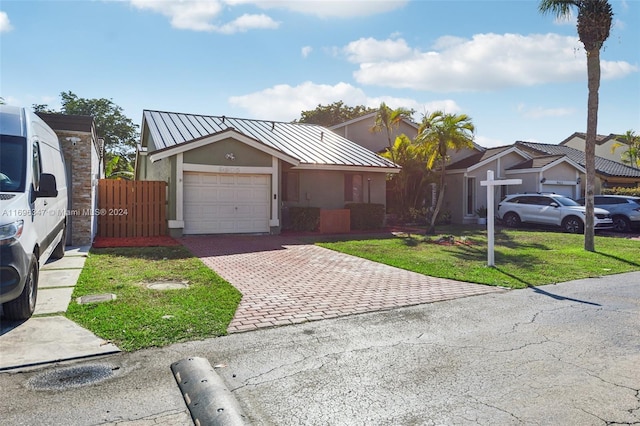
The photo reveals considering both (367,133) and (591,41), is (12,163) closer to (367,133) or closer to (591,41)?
(591,41)

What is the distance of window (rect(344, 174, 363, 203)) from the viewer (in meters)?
20.3

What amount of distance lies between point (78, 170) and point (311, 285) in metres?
8.02

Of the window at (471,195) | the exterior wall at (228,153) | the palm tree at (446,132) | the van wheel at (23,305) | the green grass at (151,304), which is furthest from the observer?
the window at (471,195)

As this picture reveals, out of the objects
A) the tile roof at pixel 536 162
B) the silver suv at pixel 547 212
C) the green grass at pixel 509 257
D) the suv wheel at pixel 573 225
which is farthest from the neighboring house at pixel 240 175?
the tile roof at pixel 536 162

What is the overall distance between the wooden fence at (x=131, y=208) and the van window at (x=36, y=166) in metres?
8.10

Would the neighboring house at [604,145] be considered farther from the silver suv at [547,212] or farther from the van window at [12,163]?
the van window at [12,163]

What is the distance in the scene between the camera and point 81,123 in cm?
1194

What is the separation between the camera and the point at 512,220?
2127 centimetres

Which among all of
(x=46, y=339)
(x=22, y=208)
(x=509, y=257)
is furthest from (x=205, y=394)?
(x=509, y=257)

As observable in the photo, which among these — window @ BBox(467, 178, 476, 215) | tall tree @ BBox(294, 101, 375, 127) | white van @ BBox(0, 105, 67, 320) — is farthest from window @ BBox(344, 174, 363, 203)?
tall tree @ BBox(294, 101, 375, 127)

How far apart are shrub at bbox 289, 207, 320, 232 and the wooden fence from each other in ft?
16.5

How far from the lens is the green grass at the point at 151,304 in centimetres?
507

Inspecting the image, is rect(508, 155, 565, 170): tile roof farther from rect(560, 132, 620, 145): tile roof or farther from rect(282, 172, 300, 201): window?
rect(560, 132, 620, 145): tile roof

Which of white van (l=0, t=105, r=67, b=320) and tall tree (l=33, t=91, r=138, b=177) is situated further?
tall tree (l=33, t=91, r=138, b=177)
